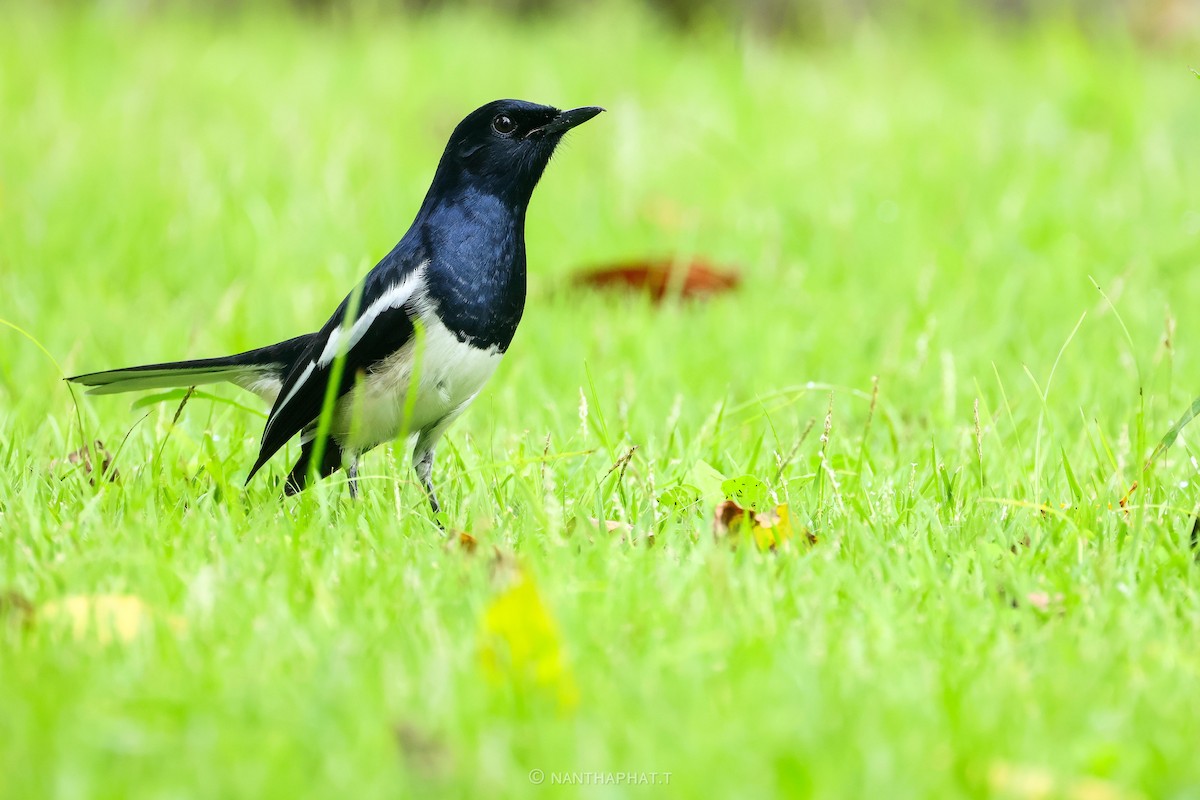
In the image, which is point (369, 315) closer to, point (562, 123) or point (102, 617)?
point (562, 123)

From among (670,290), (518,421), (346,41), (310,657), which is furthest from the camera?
(346,41)

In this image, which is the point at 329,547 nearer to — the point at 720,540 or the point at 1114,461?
the point at 720,540

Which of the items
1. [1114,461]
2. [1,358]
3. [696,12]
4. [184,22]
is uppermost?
[184,22]

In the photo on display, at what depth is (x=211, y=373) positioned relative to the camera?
3400 millimetres

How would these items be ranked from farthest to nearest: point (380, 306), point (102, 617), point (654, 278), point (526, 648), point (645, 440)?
point (654, 278)
point (645, 440)
point (380, 306)
point (102, 617)
point (526, 648)

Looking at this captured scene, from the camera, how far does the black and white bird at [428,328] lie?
3188 millimetres

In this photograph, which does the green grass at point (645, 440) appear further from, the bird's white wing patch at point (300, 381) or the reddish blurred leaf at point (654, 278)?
the bird's white wing patch at point (300, 381)

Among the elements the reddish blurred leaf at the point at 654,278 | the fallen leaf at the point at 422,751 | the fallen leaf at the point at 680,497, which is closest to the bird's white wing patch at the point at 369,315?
the fallen leaf at the point at 680,497

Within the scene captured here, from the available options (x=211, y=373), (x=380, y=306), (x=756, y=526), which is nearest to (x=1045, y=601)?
(x=756, y=526)

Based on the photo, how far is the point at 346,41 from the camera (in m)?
9.03

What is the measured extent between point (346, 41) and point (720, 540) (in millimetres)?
7074

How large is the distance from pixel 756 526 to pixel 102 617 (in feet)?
4.21

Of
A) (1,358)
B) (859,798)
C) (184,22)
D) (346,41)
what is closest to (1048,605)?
(859,798)

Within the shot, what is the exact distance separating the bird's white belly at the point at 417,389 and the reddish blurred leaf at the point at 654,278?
6.73ft
